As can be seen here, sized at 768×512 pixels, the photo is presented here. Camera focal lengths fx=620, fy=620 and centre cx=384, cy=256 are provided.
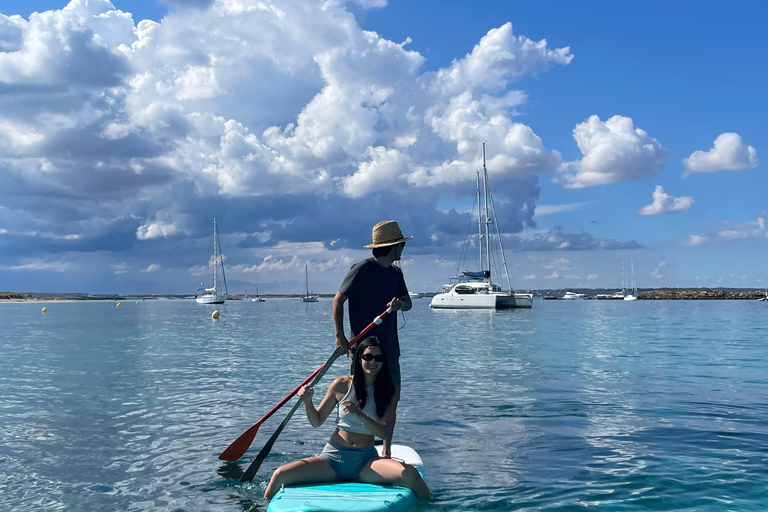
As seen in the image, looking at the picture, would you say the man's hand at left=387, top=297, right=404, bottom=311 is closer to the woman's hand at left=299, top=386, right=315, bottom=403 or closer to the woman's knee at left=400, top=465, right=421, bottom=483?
the woman's hand at left=299, top=386, right=315, bottom=403

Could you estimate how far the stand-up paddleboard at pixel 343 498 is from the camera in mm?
5312

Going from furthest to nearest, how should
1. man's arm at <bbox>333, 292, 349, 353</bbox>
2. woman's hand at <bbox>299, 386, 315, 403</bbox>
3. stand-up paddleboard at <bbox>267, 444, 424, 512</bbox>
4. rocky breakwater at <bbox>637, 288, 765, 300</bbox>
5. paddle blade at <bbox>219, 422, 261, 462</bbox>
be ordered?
1. rocky breakwater at <bbox>637, 288, 765, 300</bbox>
2. paddle blade at <bbox>219, 422, 261, 462</bbox>
3. man's arm at <bbox>333, 292, 349, 353</bbox>
4. woman's hand at <bbox>299, 386, 315, 403</bbox>
5. stand-up paddleboard at <bbox>267, 444, 424, 512</bbox>

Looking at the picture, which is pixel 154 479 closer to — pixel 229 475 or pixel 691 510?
pixel 229 475

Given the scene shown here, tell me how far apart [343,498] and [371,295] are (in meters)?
2.11

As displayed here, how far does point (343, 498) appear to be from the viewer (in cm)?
549

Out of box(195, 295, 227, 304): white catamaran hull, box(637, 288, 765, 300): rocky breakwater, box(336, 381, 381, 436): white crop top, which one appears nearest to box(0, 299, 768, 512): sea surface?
box(336, 381, 381, 436): white crop top

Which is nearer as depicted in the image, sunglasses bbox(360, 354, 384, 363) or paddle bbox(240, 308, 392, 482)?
sunglasses bbox(360, 354, 384, 363)

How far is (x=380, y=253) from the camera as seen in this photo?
266 inches

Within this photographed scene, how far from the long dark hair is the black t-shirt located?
472mm

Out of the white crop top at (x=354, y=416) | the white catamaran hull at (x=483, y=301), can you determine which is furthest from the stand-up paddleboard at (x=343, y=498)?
the white catamaran hull at (x=483, y=301)

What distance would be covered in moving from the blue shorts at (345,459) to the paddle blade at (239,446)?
225 cm

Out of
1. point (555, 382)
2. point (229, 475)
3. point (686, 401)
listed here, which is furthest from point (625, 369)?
point (229, 475)

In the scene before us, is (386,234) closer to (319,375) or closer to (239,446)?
(319,375)

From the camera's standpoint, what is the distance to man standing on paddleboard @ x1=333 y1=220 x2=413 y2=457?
662 cm
